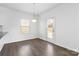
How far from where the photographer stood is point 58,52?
0.91m

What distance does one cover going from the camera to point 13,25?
0.86 m

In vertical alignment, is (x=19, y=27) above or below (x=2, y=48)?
above

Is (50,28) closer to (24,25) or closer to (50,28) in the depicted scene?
(50,28)

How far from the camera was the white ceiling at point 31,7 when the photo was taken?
0.78m

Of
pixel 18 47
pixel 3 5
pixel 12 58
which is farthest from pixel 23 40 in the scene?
pixel 3 5

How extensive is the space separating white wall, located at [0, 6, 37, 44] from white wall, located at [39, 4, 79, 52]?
0.12m

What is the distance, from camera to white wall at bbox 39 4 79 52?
834mm

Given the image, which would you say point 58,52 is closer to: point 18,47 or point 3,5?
point 18,47

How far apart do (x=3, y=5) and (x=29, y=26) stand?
28 cm

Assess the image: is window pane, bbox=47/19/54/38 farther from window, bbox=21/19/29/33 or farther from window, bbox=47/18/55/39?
window, bbox=21/19/29/33

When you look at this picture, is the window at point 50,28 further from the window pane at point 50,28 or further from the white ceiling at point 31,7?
the white ceiling at point 31,7

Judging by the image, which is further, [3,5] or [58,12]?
[58,12]

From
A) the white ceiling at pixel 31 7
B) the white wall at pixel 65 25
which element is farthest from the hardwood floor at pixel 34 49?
the white ceiling at pixel 31 7

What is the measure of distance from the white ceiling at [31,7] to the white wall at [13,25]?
0.04m
